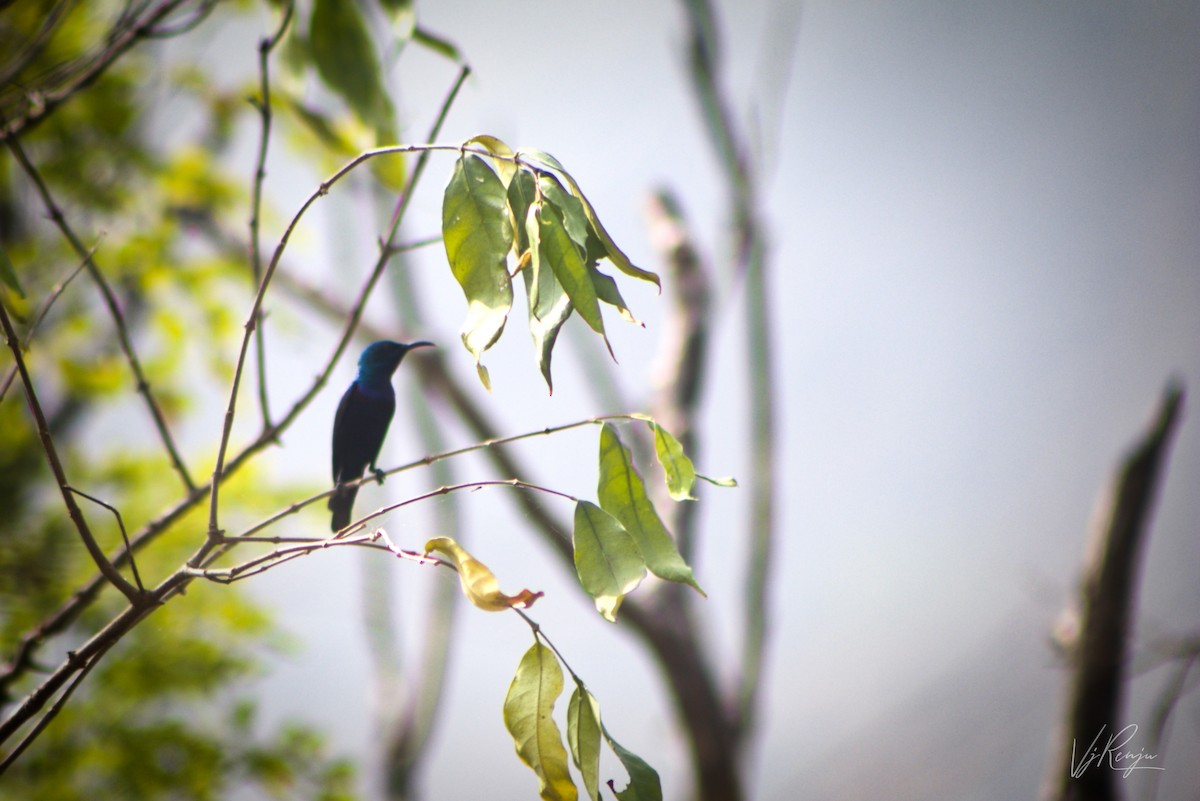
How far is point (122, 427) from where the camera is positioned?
230 cm

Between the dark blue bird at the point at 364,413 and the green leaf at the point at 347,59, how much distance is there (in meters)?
0.33

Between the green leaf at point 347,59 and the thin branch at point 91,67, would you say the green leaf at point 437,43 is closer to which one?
the green leaf at point 347,59

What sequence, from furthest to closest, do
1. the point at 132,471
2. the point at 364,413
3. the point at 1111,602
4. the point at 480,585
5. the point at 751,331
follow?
the point at 751,331
the point at 132,471
the point at 1111,602
the point at 364,413
the point at 480,585

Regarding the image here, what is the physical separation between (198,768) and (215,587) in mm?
472

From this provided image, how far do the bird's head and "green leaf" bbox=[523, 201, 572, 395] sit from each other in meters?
0.11

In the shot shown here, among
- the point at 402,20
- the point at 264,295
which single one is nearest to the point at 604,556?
the point at 264,295

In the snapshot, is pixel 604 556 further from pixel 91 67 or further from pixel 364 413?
pixel 91 67

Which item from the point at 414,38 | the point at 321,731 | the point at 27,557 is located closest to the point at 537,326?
the point at 414,38

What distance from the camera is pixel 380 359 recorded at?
48 cm

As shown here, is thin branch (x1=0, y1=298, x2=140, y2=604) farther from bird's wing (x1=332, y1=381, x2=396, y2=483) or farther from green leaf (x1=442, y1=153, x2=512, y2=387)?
green leaf (x1=442, y1=153, x2=512, y2=387)

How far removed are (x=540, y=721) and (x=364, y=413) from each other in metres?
0.21

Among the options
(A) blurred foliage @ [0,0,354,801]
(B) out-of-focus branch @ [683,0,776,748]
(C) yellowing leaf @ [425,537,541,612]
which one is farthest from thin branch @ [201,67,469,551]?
(B) out-of-focus branch @ [683,0,776,748]

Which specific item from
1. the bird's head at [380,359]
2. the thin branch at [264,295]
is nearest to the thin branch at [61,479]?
the thin branch at [264,295]

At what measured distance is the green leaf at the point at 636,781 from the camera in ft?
1.38
